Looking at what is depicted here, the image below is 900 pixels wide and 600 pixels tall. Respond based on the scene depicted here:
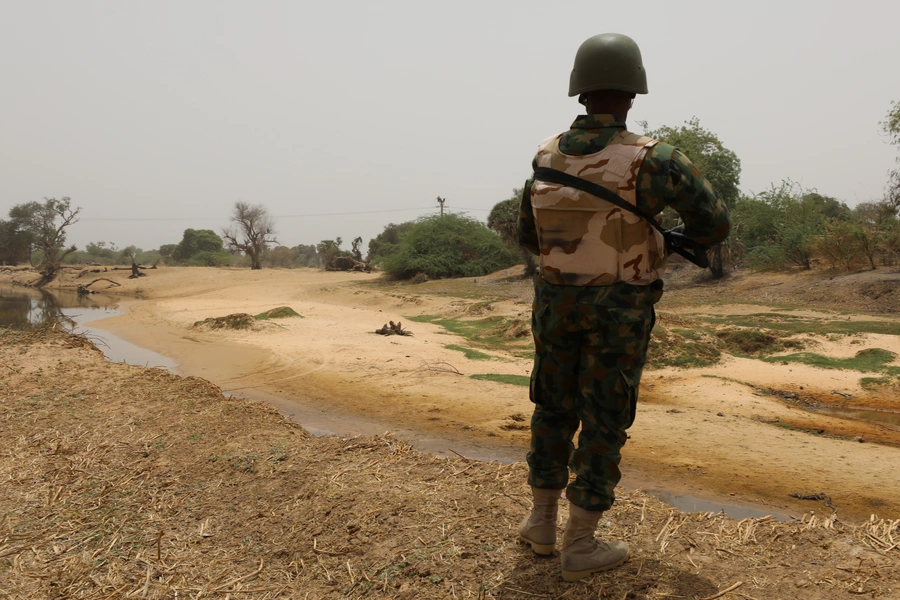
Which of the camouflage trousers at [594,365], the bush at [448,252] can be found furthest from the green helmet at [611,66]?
the bush at [448,252]

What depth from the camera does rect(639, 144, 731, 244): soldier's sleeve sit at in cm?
220

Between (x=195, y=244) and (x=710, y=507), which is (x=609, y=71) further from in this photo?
(x=195, y=244)

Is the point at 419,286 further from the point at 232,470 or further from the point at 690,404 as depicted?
the point at 232,470

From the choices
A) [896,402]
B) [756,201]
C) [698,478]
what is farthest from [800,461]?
[756,201]

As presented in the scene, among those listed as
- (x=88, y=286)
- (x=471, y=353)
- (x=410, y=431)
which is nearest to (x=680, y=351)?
(x=471, y=353)

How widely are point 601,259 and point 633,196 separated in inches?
9.6

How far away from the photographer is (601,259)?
229cm

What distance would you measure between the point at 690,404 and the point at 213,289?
2491 centimetres

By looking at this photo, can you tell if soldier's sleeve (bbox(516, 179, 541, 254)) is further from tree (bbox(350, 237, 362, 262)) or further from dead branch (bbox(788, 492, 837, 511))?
tree (bbox(350, 237, 362, 262))

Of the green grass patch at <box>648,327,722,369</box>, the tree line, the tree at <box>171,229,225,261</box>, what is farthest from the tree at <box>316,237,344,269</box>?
the green grass patch at <box>648,327,722,369</box>

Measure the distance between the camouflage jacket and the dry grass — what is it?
45.6 inches

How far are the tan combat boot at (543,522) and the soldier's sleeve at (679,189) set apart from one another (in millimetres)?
1193

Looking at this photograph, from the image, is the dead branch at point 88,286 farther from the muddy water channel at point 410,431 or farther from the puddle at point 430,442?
the puddle at point 430,442

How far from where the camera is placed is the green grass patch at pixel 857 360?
28.4ft
